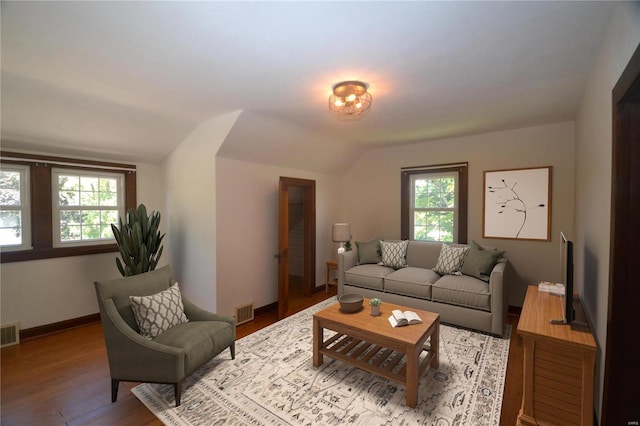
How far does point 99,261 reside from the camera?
354cm

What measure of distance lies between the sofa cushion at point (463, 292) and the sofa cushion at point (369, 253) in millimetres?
1039

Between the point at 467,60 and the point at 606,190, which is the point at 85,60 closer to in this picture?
the point at 467,60

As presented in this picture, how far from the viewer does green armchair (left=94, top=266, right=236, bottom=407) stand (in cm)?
199

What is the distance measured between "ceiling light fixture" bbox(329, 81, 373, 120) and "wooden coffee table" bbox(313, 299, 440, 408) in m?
1.88

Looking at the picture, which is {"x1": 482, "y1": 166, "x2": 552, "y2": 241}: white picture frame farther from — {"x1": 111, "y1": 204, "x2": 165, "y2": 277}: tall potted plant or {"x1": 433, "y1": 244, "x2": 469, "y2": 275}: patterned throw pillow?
{"x1": 111, "y1": 204, "x2": 165, "y2": 277}: tall potted plant

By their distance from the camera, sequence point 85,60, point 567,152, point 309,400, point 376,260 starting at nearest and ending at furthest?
point 85,60 → point 309,400 → point 567,152 → point 376,260

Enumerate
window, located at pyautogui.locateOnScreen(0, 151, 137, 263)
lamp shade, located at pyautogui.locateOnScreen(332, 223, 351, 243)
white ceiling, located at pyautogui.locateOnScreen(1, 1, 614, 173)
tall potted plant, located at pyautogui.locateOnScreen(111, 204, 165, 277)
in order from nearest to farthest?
1. white ceiling, located at pyautogui.locateOnScreen(1, 1, 614, 173)
2. window, located at pyautogui.locateOnScreen(0, 151, 137, 263)
3. tall potted plant, located at pyautogui.locateOnScreen(111, 204, 165, 277)
4. lamp shade, located at pyautogui.locateOnScreen(332, 223, 351, 243)

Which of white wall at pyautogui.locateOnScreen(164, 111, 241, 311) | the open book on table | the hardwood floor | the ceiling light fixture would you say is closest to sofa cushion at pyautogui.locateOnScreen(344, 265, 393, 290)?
the open book on table

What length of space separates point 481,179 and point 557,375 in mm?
2866

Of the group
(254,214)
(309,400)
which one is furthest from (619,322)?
(254,214)

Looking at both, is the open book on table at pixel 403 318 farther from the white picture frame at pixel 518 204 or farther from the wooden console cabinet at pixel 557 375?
the white picture frame at pixel 518 204

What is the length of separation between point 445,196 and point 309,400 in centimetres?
348

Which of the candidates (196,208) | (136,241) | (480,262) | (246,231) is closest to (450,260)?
(480,262)

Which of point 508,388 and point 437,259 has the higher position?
point 437,259
